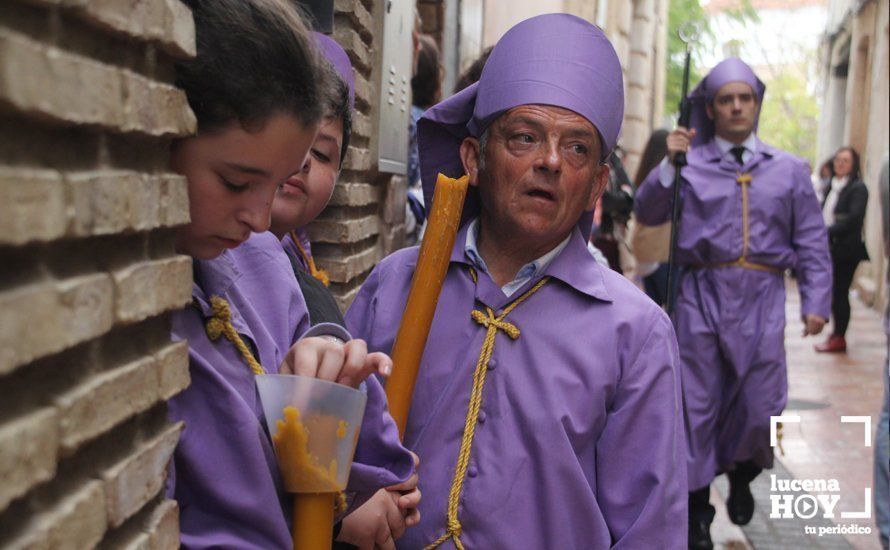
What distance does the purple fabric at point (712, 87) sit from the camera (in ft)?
18.5

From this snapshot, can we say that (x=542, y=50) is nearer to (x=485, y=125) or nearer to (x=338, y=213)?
(x=485, y=125)

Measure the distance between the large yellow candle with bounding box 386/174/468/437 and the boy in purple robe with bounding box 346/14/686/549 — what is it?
0.21m

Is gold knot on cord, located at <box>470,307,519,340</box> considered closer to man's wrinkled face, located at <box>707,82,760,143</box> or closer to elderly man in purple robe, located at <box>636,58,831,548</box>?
elderly man in purple robe, located at <box>636,58,831,548</box>

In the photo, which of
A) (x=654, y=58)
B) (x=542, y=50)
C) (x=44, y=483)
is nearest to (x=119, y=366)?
(x=44, y=483)

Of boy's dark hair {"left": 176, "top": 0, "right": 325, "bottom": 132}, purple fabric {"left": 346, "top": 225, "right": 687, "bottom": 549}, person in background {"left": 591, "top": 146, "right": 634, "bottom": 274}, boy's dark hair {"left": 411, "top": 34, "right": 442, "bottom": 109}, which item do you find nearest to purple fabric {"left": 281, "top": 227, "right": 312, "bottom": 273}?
purple fabric {"left": 346, "top": 225, "right": 687, "bottom": 549}

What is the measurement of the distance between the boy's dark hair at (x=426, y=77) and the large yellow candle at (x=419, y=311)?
129 inches

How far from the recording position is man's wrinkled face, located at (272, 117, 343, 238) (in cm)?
250

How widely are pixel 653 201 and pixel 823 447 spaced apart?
2.81 m

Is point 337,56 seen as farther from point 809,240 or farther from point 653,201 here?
point 809,240

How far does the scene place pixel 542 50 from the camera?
2576 millimetres

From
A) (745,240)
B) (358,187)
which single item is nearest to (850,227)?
(745,240)

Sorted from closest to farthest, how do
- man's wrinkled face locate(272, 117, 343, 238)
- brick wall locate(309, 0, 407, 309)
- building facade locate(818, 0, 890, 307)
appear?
man's wrinkled face locate(272, 117, 343, 238) → brick wall locate(309, 0, 407, 309) → building facade locate(818, 0, 890, 307)

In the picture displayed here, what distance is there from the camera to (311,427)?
5.52 ft

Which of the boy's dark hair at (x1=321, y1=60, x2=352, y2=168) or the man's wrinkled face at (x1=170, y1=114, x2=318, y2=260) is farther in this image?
the boy's dark hair at (x1=321, y1=60, x2=352, y2=168)
